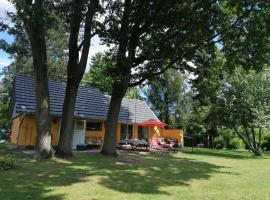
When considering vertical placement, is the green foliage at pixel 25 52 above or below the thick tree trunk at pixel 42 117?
above

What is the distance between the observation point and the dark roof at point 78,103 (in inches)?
894

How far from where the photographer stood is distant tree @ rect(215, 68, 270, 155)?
26.7m

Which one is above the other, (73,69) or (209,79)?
(209,79)

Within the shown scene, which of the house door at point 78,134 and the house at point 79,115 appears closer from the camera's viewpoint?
the house at point 79,115

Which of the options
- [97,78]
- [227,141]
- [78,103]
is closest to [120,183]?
[78,103]

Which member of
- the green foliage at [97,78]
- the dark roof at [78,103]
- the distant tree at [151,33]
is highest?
the green foliage at [97,78]

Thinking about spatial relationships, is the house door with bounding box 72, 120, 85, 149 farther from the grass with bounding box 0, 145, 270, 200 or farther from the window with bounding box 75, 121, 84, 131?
the grass with bounding box 0, 145, 270, 200

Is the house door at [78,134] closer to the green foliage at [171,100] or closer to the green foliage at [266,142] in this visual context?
the green foliage at [266,142]

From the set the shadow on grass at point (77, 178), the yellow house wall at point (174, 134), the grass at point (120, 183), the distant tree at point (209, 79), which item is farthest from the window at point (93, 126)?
the yellow house wall at point (174, 134)

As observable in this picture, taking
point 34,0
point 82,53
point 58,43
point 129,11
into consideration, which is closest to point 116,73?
point 82,53

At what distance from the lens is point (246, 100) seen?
26.9 m

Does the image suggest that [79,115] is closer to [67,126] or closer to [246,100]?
[67,126]

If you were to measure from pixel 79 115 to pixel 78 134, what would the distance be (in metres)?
1.51

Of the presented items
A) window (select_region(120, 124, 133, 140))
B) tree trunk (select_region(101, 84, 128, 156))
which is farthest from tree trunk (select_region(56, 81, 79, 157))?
window (select_region(120, 124, 133, 140))
